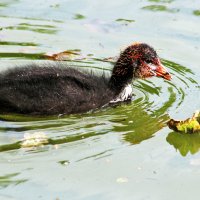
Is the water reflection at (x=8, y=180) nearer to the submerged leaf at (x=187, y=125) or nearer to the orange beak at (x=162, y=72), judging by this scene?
the submerged leaf at (x=187, y=125)

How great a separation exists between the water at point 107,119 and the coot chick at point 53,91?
0.40ft

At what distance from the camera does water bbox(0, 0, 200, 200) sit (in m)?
6.37

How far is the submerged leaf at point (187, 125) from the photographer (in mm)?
7391

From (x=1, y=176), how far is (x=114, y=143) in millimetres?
1290

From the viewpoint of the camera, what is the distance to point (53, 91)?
25.4 feet

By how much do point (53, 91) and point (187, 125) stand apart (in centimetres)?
145

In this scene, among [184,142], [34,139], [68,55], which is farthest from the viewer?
[68,55]

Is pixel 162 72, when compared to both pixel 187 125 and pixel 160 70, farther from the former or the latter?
pixel 187 125

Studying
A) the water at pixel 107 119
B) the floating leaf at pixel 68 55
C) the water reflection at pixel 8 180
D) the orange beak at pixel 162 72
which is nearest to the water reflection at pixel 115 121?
the water at pixel 107 119

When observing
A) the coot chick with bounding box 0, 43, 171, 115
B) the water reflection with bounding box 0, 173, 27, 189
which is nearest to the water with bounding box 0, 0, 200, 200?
the water reflection with bounding box 0, 173, 27, 189

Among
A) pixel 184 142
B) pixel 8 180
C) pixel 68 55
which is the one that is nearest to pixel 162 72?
pixel 184 142

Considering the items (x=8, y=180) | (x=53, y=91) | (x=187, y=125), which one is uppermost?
(x=53, y=91)

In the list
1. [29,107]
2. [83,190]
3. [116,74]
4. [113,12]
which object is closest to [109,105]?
[116,74]

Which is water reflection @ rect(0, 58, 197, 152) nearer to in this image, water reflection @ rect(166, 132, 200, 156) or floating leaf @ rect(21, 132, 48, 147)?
floating leaf @ rect(21, 132, 48, 147)
